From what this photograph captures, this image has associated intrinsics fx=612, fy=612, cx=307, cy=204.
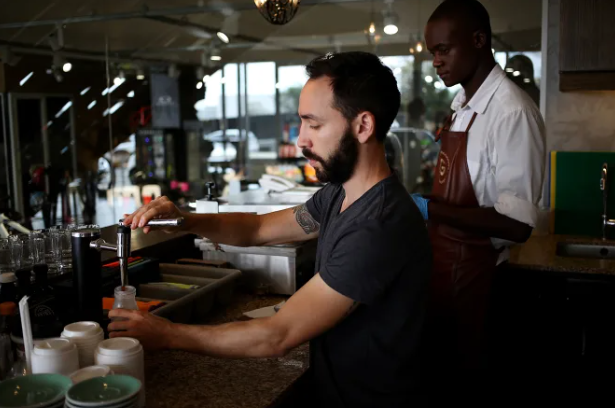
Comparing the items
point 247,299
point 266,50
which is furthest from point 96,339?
point 266,50

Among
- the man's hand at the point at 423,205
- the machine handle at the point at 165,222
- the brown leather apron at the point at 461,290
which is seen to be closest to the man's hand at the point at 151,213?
the machine handle at the point at 165,222

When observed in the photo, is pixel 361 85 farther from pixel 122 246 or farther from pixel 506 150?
pixel 506 150

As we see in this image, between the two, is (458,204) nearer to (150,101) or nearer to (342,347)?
(342,347)

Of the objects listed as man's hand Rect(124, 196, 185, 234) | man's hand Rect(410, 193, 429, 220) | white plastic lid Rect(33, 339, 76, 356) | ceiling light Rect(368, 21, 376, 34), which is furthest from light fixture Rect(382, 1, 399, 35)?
white plastic lid Rect(33, 339, 76, 356)

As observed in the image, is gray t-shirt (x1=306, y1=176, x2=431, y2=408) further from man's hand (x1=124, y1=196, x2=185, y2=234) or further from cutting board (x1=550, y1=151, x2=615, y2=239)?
cutting board (x1=550, y1=151, x2=615, y2=239)

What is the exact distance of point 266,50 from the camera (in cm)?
737

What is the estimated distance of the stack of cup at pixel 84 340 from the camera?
4.33 ft

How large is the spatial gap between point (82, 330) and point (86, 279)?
0.24 meters

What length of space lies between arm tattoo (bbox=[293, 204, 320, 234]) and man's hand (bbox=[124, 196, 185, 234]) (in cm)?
40

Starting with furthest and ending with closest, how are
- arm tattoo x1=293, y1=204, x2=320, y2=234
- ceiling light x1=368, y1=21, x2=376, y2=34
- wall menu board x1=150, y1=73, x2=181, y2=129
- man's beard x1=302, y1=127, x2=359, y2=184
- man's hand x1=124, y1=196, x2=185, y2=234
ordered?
wall menu board x1=150, y1=73, x2=181, y2=129
ceiling light x1=368, y1=21, x2=376, y2=34
arm tattoo x1=293, y1=204, x2=320, y2=234
man's hand x1=124, y1=196, x2=185, y2=234
man's beard x1=302, y1=127, x2=359, y2=184

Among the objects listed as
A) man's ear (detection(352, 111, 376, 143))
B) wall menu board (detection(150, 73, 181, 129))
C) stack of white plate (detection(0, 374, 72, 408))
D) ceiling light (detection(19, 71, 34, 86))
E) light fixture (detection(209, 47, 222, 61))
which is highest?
light fixture (detection(209, 47, 222, 61))

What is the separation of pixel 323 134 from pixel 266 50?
6198 millimetres

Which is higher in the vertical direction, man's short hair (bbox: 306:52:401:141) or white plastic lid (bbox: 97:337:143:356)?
man's short hair (bbox: 306:52:401:141)

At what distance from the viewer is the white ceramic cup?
4.02 feet
